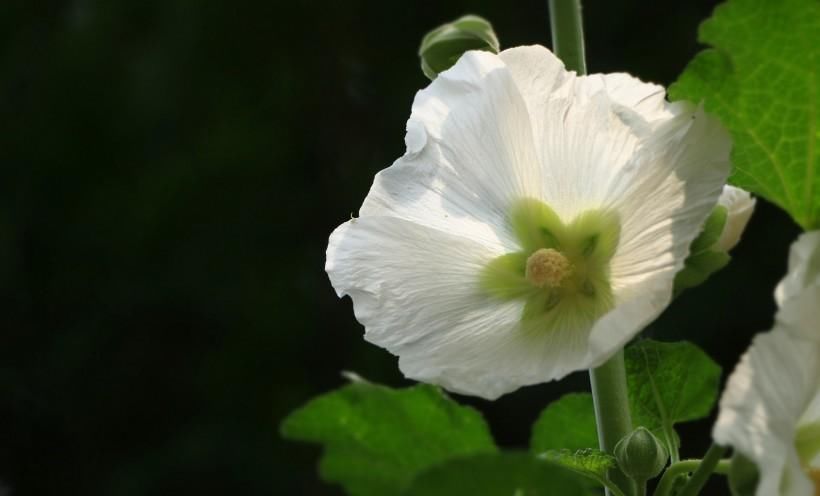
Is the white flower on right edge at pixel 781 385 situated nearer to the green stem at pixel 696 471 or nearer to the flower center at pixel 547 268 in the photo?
the green stem at pixel 696 471

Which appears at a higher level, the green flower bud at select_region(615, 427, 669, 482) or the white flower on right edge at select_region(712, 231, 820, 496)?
the white flower on right edge at select_region(712, 231, 820, 496)

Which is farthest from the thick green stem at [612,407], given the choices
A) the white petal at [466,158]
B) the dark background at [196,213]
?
the dark background at [196,213]

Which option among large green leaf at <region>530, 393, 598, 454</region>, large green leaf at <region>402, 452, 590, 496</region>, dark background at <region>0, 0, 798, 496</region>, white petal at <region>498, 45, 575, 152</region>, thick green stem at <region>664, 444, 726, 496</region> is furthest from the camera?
dark background at <region>0, 0, 798, 496</region>

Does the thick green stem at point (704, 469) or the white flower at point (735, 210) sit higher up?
the white flower at point (735, 210)

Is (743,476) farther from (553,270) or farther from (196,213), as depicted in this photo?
(196,213)

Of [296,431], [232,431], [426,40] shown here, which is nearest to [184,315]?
[232,431]

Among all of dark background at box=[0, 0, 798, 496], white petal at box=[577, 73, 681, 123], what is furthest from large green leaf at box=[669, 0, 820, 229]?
dark background at box=[0, 0, 798, 496]

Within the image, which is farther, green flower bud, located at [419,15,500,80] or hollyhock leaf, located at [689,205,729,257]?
green flower bud, located at [419,15,500,80]

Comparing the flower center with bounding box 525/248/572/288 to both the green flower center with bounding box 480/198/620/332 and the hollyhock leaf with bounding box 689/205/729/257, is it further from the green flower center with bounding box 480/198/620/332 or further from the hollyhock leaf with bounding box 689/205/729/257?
the hollyhock leaf with bounding box 689/205/729/257

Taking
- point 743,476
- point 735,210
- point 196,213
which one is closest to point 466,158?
point 735,210

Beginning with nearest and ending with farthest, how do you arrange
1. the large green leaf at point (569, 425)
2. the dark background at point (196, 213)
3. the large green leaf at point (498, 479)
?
the large green leaf at point (498, 479)
the large green leaf at point (569, 425)
the dark background at point (196, 213)
